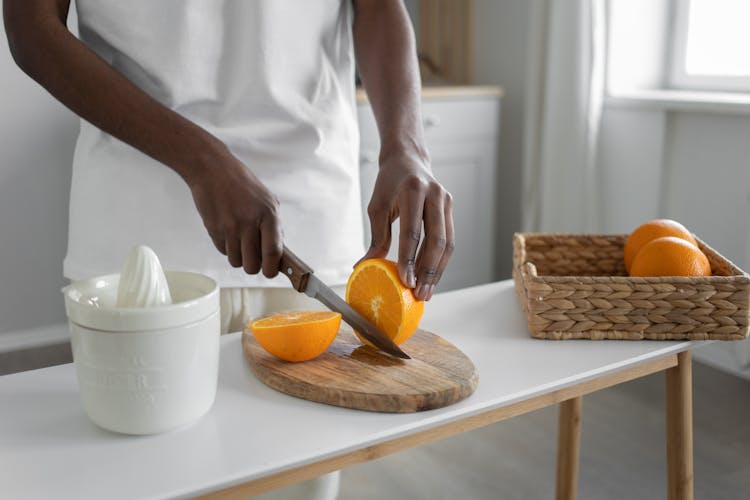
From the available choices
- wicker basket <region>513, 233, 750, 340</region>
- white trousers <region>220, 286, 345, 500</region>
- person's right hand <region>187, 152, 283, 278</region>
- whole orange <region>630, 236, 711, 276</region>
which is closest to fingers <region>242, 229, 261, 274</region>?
person's right hand <region>187, 152, 283, 278</region>

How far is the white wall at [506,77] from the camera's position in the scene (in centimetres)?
273

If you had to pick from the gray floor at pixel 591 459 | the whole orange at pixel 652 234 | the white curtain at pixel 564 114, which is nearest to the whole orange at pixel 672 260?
the whole orange at pixel 652 234

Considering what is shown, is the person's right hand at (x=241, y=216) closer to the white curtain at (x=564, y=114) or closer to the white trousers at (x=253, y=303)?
the white trousers at (x=253, y=303)

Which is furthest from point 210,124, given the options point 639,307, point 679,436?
point 679,436

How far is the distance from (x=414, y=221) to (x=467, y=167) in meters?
1.84

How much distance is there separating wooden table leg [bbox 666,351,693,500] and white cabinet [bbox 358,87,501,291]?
1.53m

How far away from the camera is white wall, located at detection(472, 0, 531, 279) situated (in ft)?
8.95

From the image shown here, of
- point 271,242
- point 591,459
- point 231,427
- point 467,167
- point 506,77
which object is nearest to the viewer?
point 231,427

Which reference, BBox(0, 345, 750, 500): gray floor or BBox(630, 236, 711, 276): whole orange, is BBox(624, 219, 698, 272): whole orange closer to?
BBox(630, 236, 711, 276): whole orange

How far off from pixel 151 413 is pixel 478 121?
2.14m

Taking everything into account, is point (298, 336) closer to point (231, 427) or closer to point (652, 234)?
point (231, 427)

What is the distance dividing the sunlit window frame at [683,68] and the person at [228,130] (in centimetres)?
153

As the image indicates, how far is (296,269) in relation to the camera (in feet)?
2.40

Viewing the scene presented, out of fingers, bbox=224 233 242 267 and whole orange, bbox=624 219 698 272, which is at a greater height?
fingers, bbox=224 233 242 267
